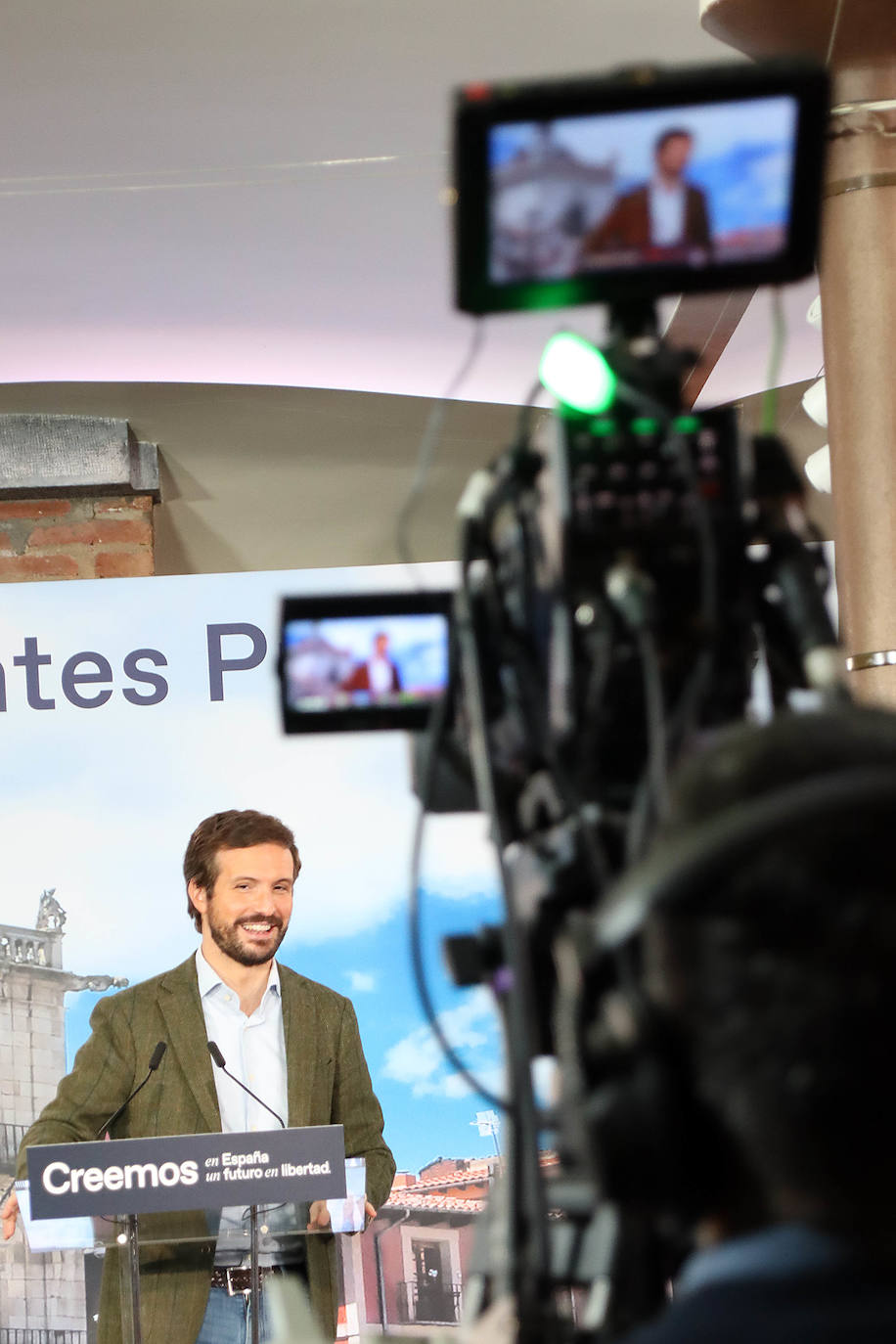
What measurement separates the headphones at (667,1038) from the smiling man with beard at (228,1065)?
2.62 meters

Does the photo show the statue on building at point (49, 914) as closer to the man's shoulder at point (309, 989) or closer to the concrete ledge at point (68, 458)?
the man's shoulder at point (309, 989)

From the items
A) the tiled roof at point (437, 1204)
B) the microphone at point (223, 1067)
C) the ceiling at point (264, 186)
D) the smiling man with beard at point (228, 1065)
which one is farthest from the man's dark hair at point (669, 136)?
the tiled roof at point (437, 1204)

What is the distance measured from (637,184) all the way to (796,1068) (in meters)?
0.59

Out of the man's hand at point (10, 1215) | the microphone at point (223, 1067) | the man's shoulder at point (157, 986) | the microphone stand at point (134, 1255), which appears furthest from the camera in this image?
the man's shoulder at point (157, 986)

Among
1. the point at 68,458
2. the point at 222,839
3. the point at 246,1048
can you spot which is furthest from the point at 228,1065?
the point at 68,458

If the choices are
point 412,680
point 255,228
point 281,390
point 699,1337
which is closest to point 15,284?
point 255,228

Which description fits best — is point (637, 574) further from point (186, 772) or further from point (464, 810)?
point (186, 772)

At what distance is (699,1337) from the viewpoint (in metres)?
0.50

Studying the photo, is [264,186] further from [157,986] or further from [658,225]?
[658,225]

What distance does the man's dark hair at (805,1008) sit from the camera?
0.52 metres

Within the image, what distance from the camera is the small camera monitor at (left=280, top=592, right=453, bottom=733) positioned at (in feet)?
3.44

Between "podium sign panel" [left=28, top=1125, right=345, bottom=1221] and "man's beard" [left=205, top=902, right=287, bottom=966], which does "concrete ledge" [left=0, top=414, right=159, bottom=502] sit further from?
"podium sign panel" [left=28, top=1125, right=345, bottom=1221]

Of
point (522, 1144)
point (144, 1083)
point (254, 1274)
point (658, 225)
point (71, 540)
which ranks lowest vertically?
point (254, 1274)

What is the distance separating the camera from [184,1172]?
2881mm
